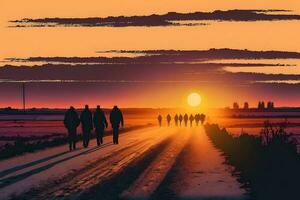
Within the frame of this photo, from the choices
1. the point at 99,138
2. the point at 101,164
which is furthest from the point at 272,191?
the point at 99,138

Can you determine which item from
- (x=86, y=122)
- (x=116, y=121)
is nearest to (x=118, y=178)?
(x=86, y=122)

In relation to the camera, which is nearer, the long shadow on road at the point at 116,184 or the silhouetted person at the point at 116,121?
the long shadow on road at the point at 116,184

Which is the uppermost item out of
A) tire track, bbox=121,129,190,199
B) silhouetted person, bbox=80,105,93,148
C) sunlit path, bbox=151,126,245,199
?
silhouetted person, bbox=80,105,93,148

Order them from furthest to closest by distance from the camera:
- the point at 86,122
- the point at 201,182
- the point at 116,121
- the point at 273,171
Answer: the point at 116,121
the point at 86,122
the point at 201,182
the point at 273,171

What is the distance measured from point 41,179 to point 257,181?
17.8 feet

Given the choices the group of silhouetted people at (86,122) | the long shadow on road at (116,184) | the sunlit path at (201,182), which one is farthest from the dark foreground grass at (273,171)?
the group of silhouetted people at (86,122)

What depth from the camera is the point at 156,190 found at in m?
15.2

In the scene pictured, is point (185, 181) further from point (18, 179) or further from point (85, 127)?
point (85, 127)

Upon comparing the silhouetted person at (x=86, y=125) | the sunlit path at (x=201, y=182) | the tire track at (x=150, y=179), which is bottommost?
the sunlit path at (x=201, y=182)

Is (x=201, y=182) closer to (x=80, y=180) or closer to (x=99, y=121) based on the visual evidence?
(x=80, y=180)

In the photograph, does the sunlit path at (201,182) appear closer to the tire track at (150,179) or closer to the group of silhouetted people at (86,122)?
the tire track at (150,179)

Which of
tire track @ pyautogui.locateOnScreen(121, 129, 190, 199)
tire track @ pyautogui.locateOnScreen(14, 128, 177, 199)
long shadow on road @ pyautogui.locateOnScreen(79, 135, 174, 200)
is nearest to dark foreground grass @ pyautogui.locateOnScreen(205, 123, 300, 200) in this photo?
tire track @ pyautogui.locateOnScreen(121, 129, 190, 199)

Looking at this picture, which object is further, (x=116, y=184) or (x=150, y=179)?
(x=150, y=179)

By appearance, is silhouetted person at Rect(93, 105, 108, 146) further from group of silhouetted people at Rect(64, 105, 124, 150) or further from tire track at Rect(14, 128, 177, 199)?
tire track at Rect(14, 128, 177, 199)
